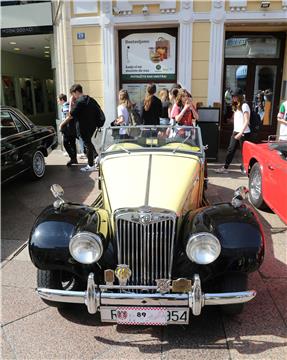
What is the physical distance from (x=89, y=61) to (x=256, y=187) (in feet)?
19.0

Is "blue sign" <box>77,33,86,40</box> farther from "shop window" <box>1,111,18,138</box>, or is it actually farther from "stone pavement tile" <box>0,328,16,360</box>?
"stone pavement tile" <box>0,328,16,360</box>

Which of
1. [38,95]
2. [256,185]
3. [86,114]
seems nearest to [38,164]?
[86,114]

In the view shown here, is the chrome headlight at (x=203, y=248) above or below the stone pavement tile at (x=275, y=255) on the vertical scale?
above

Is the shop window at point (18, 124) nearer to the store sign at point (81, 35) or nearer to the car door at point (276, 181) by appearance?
the store sign at point (81, 35)

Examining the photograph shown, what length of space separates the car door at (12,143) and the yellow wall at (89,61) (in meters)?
2.87

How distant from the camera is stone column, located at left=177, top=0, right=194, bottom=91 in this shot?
28.1 feet

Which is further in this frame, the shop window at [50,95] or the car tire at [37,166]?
the shop window at [50,95]

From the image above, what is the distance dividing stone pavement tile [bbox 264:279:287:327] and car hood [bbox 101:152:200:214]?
1.20 metres

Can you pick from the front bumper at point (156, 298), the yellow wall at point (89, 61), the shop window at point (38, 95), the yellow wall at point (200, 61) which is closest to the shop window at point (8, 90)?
the shop window at point (38, 95)


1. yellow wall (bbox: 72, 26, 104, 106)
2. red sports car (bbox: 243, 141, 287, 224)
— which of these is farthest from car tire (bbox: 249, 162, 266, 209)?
yellow wall (bbox: 72, 26, 104, 106)

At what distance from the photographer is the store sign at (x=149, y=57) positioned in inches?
364

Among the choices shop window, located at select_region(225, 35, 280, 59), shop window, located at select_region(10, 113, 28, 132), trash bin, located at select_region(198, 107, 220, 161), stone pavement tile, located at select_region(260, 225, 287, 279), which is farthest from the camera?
shop window, located at select_region(225, 35, 280, 59)

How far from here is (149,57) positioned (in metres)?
9.41

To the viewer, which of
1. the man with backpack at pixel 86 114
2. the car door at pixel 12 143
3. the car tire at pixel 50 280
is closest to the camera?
the car tire at pixel 50 280
